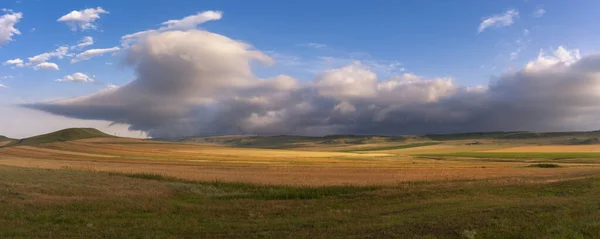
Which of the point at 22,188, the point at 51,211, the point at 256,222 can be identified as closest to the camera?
the point at 256,222

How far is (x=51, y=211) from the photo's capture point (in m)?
21.6

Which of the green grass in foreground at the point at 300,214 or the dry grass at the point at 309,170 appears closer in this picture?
the green grass in foreground at the point at 300,214

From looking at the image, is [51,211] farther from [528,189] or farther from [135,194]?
[528,189]

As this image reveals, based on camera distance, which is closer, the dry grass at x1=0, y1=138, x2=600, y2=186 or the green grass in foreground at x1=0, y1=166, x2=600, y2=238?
the green grass in foreground at x1=0, y1=166, x2=600, y2=238

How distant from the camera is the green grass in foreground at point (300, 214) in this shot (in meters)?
16.2

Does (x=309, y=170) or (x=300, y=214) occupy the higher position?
(x=300, y=214)

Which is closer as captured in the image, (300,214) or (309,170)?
(300,214)

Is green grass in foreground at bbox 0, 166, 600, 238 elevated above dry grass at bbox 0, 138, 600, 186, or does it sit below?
above

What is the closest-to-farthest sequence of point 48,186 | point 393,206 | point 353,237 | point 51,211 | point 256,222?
point 353,237, point 256,222, point 51,211, point 393,206, point 48,186

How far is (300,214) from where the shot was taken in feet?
73.2

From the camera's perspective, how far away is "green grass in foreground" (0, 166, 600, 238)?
16203 mm

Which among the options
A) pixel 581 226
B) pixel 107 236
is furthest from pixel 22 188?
pixel 581 226

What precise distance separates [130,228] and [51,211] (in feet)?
20.7

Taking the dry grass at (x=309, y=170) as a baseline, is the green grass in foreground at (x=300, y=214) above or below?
above
